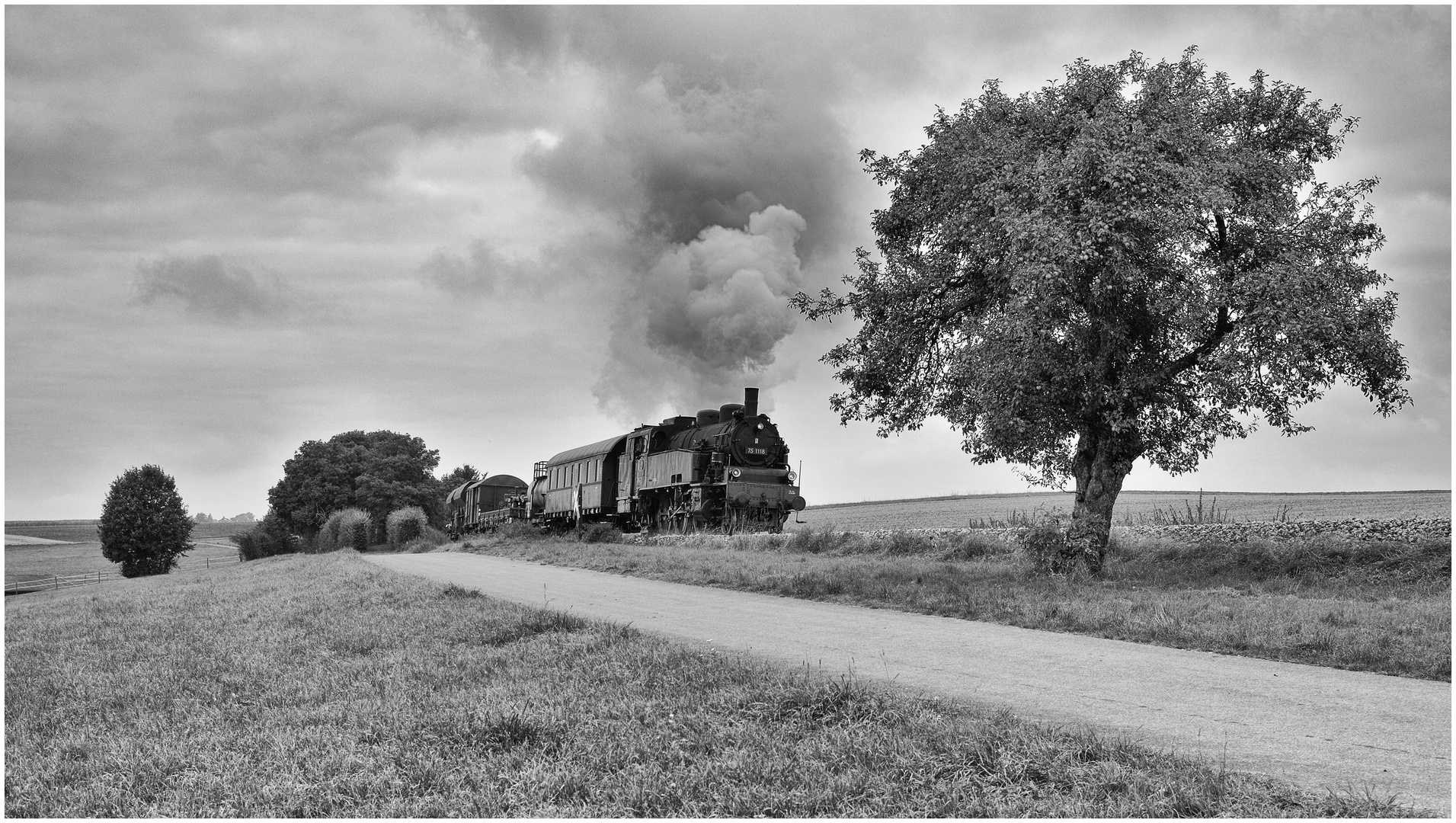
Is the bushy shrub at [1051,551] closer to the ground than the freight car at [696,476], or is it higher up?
closer to the ground

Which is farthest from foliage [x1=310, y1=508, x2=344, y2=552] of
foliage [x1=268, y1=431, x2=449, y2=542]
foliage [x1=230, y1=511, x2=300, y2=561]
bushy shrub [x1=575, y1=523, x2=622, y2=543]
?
bushy shrub [x1=575, y1=523, x2=622, y2=543]

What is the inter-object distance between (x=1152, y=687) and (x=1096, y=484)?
1166 cm

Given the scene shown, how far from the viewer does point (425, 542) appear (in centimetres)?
5244

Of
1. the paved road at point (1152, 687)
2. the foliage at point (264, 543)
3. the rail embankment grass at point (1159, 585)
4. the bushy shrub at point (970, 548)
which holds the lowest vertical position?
the foliage at point (264, 543)

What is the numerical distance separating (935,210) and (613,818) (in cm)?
1738

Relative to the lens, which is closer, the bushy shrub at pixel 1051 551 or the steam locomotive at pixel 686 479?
the bushy shrub at pixel 1051 551

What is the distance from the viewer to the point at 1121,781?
547 cm

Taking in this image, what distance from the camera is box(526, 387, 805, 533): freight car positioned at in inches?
1389

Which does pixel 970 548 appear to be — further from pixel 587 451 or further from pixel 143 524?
pixel 143 524

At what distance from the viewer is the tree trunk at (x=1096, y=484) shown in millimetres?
18906

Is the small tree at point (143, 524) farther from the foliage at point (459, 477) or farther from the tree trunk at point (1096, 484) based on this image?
the tree trunk at point (1096, 484)

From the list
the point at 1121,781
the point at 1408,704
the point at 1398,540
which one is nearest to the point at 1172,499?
the point at 1398,540

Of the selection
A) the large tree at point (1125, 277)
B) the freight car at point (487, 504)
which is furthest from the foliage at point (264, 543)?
the large tree at point (1125, 277)

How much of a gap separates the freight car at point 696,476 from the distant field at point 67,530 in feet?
308
